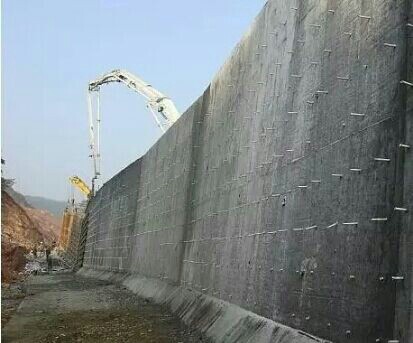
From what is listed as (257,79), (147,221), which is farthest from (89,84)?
(257,79)

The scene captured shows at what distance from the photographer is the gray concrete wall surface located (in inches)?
167

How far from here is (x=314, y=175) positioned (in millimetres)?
5773

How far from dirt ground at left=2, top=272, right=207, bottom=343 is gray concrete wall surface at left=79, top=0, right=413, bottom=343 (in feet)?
3.02

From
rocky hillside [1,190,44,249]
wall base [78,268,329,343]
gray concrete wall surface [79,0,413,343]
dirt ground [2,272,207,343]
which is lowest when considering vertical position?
dirt ground [2,272,207,343]

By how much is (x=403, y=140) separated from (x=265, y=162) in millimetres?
3500

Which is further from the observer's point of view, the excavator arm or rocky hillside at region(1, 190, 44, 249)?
rocky hillside at region(1, 190, 44, 249)

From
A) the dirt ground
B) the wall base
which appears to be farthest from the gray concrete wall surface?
the dirt ground

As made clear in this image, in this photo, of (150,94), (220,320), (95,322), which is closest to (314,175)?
(220,320)

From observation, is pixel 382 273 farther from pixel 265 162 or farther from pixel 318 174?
pixel 265 162

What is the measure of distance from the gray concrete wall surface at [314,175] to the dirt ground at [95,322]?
921 mm

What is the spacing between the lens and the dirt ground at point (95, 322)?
9.05m

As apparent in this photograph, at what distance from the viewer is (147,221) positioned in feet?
60.8

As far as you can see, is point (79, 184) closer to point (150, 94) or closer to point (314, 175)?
point (150, 94)

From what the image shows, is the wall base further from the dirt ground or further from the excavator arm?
the excavator arm
